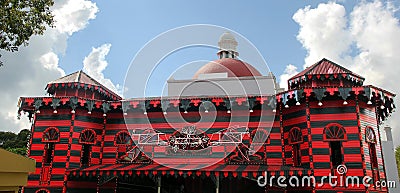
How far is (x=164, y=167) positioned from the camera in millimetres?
15023

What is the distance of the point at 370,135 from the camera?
49.9 feet

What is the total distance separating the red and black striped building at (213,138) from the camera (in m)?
14.4

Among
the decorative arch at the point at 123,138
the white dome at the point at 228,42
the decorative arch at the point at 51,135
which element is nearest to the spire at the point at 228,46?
the white dome at the point at 228,42

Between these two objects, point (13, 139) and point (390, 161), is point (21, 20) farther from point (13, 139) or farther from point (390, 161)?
point (13, 139)

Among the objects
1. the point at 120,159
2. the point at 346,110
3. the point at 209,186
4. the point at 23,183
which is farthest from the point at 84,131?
the point at 346,110

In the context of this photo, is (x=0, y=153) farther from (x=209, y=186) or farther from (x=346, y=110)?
(x=346, y=110)

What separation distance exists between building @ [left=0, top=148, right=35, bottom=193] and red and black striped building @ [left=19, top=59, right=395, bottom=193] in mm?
9447

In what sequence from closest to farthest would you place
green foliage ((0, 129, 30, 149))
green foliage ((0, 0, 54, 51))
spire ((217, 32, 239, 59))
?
green foliage ((0, 0, 54, 51)), spire ((217, 32, 239, 59)), green foliage ((0, 129, 30, 149))

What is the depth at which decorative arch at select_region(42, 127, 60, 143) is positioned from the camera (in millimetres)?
16609

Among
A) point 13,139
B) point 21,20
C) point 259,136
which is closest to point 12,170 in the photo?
point 21,20

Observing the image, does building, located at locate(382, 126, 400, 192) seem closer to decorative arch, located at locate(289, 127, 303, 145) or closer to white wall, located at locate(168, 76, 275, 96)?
decorative arch, located at locate(289, 127, 303, 145)

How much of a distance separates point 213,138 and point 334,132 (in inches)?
237

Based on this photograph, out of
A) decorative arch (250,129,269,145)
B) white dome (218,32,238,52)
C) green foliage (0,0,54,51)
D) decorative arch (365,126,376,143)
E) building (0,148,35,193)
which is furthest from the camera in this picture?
white dome (218,32,238,52)

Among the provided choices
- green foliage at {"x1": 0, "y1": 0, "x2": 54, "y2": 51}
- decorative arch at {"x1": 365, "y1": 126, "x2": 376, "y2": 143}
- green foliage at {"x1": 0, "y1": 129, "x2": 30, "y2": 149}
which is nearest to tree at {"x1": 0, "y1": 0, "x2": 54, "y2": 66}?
green foliage at {"x1": 0, "y1": 0, "x2": 54, "y2": 51}
